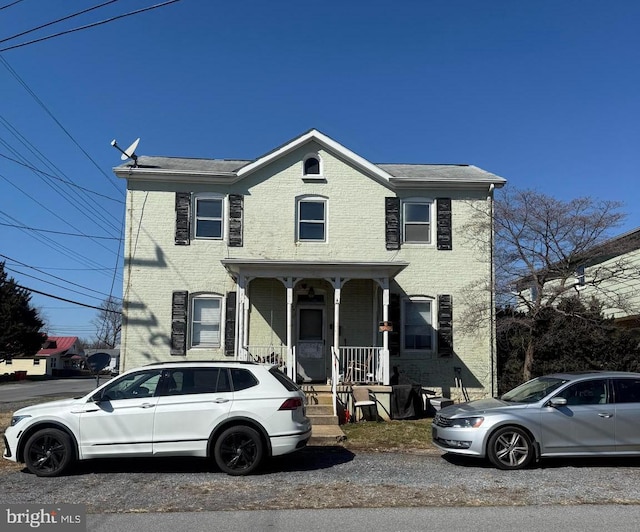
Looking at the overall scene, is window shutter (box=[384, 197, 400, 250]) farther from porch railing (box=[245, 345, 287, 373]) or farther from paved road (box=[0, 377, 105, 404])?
paved road (box=[0, 377, 105, 404])

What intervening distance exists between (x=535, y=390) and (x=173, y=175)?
10985 mm

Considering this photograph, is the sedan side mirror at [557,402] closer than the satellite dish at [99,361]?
Yes

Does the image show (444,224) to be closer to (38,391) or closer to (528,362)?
(528,362)

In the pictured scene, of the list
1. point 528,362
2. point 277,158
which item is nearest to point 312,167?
point 277,158

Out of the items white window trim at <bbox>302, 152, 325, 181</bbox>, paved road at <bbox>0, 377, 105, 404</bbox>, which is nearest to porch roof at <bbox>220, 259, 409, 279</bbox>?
white window trim at <bbox>302, 152, 325, 181</bbox>

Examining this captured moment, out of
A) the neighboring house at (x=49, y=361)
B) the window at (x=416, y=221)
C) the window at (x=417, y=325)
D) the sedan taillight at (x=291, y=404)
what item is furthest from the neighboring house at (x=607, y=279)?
the neighboring house at (x=49, y=361)

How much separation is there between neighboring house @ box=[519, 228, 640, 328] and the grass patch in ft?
21.3

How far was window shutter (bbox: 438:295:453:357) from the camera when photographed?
16094 millimetres

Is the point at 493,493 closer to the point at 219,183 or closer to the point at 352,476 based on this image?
the point at 352,476

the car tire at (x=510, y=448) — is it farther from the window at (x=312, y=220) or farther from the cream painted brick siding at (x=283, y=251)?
the window at (x=312, y=220)

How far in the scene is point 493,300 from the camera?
640 inches

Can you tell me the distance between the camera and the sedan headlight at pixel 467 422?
8.43m

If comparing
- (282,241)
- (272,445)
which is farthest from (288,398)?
(282,241)

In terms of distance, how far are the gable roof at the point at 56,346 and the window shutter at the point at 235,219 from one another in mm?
54038
